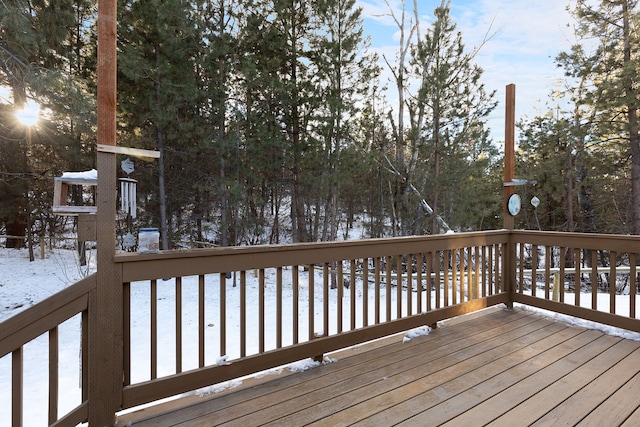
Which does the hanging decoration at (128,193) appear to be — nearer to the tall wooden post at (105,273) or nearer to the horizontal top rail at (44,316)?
the tall wooden post at (105,273)

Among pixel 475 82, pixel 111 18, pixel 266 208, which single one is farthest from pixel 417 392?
pixel 266 208

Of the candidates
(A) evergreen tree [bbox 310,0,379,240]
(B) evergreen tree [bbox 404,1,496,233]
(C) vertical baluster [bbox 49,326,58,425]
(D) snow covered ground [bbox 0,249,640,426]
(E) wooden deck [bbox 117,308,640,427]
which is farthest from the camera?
(A) evergreen tree [bbox 310,0,379,240]

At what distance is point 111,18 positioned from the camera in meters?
1.72

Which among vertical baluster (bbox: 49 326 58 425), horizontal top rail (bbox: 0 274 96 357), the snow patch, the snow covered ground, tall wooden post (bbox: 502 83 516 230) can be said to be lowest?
the snow covered ground

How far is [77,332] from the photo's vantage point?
19.9 ft

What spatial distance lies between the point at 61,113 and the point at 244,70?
141 inches

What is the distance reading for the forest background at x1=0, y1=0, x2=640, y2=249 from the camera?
780 centimetres

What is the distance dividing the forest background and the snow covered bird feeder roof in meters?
6.04

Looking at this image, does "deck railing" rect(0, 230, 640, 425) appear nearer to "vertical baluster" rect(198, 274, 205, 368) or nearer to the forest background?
"vertical baluster" rect(198, 274, 205, 368)

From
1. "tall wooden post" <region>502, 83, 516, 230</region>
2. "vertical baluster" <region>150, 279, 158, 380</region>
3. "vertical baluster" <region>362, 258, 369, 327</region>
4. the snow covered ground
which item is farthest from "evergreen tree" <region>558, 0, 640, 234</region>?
"vertical baluster" <region>150, 279, 158, 380</region>

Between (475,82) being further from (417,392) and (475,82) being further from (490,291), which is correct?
(417,392)

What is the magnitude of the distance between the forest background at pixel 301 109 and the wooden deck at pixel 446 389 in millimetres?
5944

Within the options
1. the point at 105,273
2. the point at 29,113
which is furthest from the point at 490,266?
the point at 29,113

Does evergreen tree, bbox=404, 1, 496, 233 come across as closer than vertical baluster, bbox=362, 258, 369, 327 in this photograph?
No
